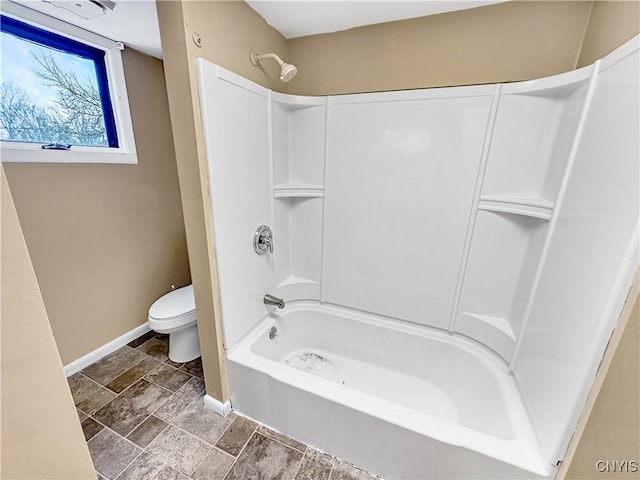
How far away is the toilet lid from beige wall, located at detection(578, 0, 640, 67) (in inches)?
92.1

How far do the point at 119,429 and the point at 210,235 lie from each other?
119cm

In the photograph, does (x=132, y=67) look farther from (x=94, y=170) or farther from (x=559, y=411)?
(x=559, y=411)

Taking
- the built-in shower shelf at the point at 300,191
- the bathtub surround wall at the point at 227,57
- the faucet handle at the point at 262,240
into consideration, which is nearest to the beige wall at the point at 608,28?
the bathtub surround wall at the point at 227,57

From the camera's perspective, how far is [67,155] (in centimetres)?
157

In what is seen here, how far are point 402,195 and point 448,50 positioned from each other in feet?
2.61

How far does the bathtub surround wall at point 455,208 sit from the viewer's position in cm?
88

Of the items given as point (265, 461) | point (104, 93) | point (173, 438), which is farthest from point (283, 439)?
point (104, 93)

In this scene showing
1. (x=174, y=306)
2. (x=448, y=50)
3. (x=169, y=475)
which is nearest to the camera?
(x=169, y=475)

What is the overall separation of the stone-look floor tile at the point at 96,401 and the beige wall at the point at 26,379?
4.54ft

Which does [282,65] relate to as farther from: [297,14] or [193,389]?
[193,389]

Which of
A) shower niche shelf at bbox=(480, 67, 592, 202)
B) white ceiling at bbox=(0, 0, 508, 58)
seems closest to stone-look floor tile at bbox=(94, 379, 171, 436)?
white ceiling at bbox=(0, 0, 508, 58)

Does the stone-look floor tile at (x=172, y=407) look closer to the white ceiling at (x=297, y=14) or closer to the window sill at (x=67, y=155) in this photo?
the window sill at (x=67, y=155)

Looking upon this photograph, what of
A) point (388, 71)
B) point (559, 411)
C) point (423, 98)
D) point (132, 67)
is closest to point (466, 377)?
point (559, 411)

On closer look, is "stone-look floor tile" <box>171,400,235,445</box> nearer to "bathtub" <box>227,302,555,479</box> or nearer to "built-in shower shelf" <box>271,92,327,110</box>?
"bathtub" <box>227,302,555,479</box>
